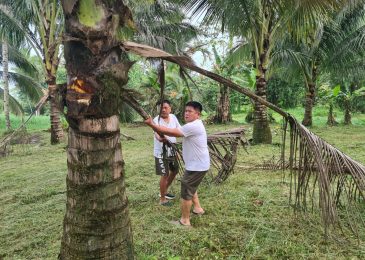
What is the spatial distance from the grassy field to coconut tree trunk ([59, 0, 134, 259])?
99 cm

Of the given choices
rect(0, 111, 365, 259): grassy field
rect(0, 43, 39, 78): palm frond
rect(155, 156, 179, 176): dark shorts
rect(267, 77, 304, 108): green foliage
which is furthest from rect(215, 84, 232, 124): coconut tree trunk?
rect(155, 156, 179, 176): dark shorts

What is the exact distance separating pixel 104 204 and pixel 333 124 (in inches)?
591

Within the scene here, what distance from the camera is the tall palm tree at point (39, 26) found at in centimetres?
1075

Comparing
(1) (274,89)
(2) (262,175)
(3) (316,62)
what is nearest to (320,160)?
(2) (262,175)

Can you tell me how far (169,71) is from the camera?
16641 millimetres

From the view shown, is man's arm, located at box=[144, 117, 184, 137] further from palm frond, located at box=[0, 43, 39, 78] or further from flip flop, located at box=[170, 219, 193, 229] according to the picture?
palm frond, located at box=[0, 43, 39, 78]

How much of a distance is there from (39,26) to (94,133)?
10.2 meters

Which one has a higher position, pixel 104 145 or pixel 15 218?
pixel 104 145

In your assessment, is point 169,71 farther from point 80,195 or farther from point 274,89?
point 80,195

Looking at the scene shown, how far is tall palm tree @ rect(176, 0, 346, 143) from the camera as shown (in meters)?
6.85

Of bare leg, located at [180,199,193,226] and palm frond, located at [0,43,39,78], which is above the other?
palm frond, located at [0,43,39,78]

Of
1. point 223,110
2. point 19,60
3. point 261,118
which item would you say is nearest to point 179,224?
point 261,118

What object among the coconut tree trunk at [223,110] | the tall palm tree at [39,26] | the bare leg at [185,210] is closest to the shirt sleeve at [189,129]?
the bare leg at [185,210]

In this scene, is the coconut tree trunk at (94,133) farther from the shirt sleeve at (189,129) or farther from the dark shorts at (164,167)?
the dark shorts at (164,167)
